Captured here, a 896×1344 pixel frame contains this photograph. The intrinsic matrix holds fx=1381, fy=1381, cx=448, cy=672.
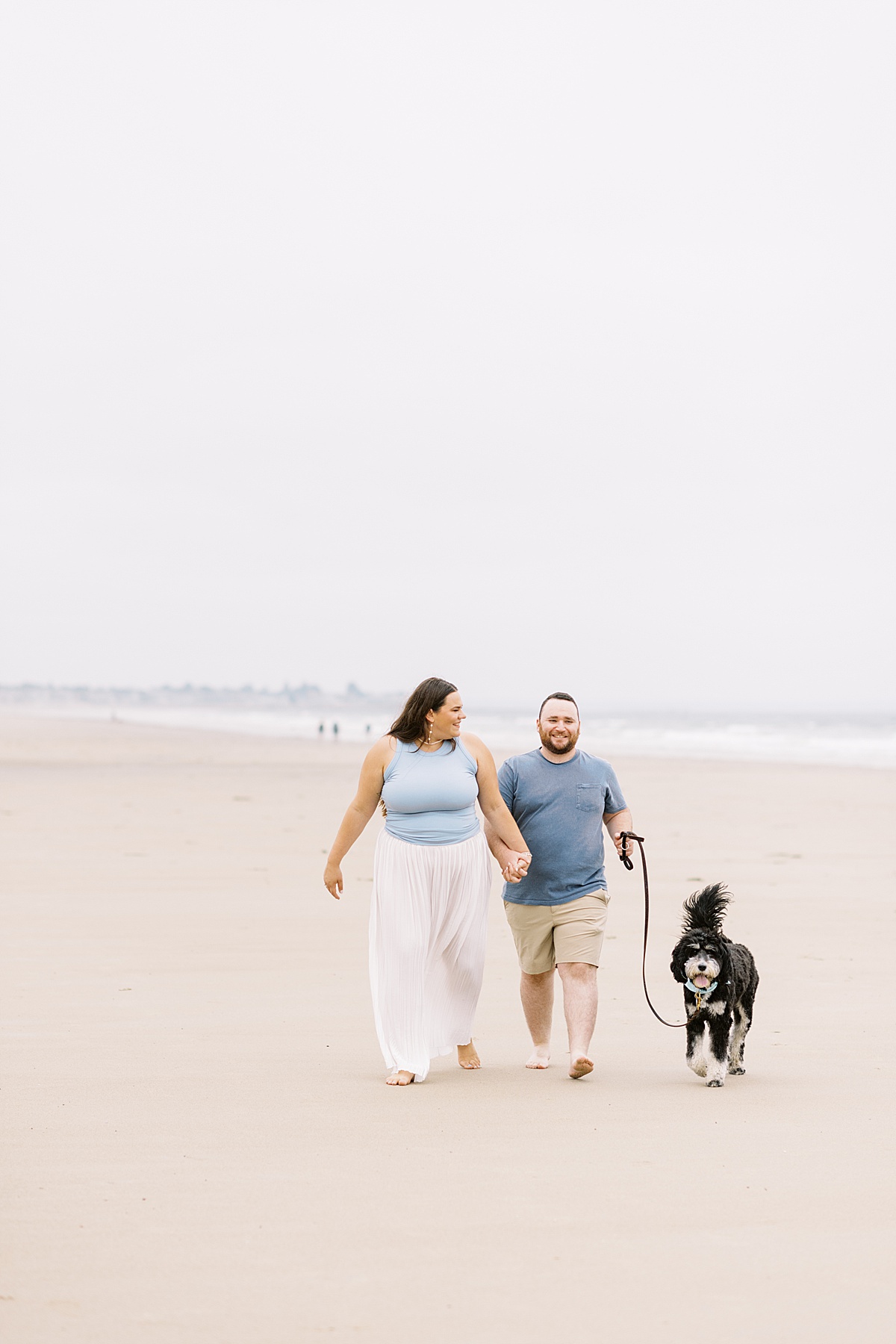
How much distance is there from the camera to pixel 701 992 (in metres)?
6.02

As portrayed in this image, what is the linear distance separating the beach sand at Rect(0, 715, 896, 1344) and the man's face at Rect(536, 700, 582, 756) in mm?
1514

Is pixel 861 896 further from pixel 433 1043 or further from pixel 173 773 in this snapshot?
pixel 173 773

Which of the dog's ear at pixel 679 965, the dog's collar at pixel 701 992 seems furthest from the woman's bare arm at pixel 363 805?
the dog's collar at pixel 701 992

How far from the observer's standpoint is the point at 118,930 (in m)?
9.99

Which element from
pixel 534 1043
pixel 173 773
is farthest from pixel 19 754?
pixel 534 1043

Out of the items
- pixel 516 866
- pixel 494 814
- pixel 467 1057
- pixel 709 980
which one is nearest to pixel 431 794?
pixel 494 814

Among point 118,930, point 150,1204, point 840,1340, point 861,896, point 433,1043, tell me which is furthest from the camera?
point 861,896

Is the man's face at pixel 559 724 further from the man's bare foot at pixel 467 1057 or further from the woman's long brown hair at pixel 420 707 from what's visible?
the man's bare foot at pixel 467 1057

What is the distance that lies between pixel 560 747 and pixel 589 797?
10.9 inches

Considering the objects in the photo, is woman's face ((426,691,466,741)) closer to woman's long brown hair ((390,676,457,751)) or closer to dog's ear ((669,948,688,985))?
woman's long brown hair ((390,676,457,751))

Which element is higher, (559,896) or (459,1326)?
(559,896)

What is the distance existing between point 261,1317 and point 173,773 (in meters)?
24.8

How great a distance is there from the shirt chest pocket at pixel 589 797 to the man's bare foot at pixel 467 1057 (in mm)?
1237

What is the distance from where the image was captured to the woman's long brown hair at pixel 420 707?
6324 mm
